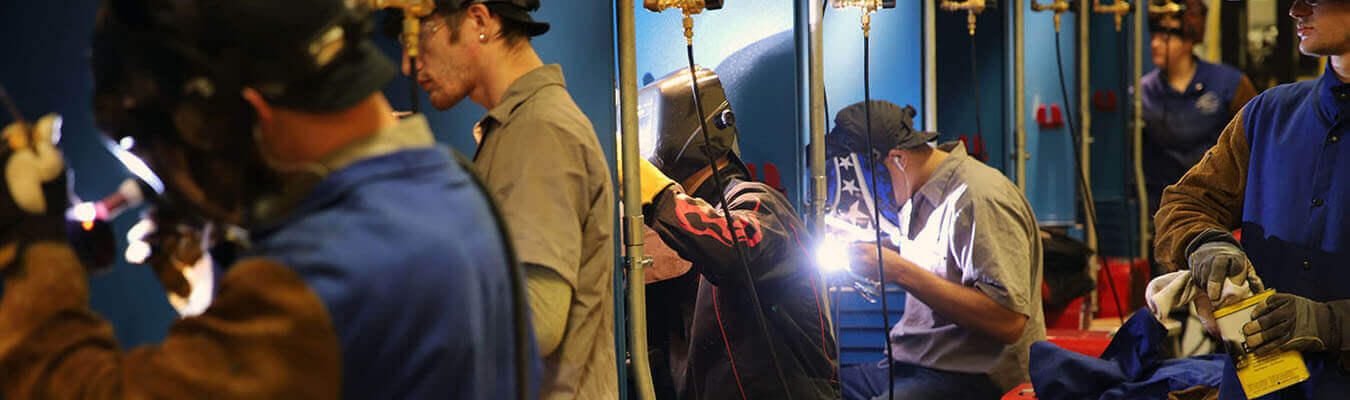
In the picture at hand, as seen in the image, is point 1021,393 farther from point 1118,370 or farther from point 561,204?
point 561,204

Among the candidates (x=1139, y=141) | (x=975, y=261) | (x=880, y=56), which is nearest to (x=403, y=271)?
(x=975, y=261)

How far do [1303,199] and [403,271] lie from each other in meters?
2.08

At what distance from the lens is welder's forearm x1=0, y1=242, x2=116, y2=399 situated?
1133mm

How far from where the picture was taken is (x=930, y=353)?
418 cm

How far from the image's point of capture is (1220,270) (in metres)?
2.52

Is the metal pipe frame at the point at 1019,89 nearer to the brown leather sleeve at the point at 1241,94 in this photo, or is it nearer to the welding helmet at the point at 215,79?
the brown leather sleeve at the point at 1241,94

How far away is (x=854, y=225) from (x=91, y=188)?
3320 mm

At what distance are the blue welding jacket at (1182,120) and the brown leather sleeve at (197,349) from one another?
6849 mm

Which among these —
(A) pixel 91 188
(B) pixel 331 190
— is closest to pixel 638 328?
(A) pixel 91 188

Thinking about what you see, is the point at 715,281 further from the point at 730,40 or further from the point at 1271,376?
the point at 1271,376

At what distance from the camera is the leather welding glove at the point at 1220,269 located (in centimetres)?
252

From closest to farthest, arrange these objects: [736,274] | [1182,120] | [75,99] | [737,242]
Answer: [75,99] < [737,242] < [736,274] < [1182,120]

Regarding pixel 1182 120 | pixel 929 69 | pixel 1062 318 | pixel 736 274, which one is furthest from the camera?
pixel 1182 120

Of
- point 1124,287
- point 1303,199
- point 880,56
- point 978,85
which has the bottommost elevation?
point 1124,287
